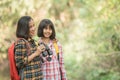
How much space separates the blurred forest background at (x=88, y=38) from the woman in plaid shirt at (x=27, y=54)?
7.82 feet

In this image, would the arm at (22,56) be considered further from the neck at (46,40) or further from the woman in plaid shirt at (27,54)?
the neck at (46,40)

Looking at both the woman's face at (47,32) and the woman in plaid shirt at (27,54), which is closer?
the woman in plaid shirt at (27,54)

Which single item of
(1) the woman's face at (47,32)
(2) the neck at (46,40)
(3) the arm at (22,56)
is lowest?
(3) the arm at (22,56)

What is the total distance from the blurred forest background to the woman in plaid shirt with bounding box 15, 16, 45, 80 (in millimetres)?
2385

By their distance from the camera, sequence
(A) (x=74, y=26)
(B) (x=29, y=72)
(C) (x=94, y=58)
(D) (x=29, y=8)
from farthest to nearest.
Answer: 1. (A) (x=74, y=26)
2. (D) (x=29, y=8)
3. (C) (x=94, y=58)
4. (B) (x=29, y=72)

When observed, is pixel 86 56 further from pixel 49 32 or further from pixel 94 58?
pixel 49 32

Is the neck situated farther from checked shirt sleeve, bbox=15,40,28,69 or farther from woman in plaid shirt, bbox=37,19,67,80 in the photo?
checked shirt sleeve, bbox=15,40,28,69

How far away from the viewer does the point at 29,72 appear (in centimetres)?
364

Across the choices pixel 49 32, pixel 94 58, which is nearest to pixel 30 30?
pixel 49 32

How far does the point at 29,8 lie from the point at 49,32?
486 cm

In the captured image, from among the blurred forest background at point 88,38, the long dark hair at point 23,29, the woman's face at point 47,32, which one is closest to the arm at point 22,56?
the long dark hair at point 23,29

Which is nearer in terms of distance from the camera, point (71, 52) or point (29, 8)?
point (29, 8)

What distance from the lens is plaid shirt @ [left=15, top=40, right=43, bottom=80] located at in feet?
11.8

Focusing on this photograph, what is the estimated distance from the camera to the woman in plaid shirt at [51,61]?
400 cm
